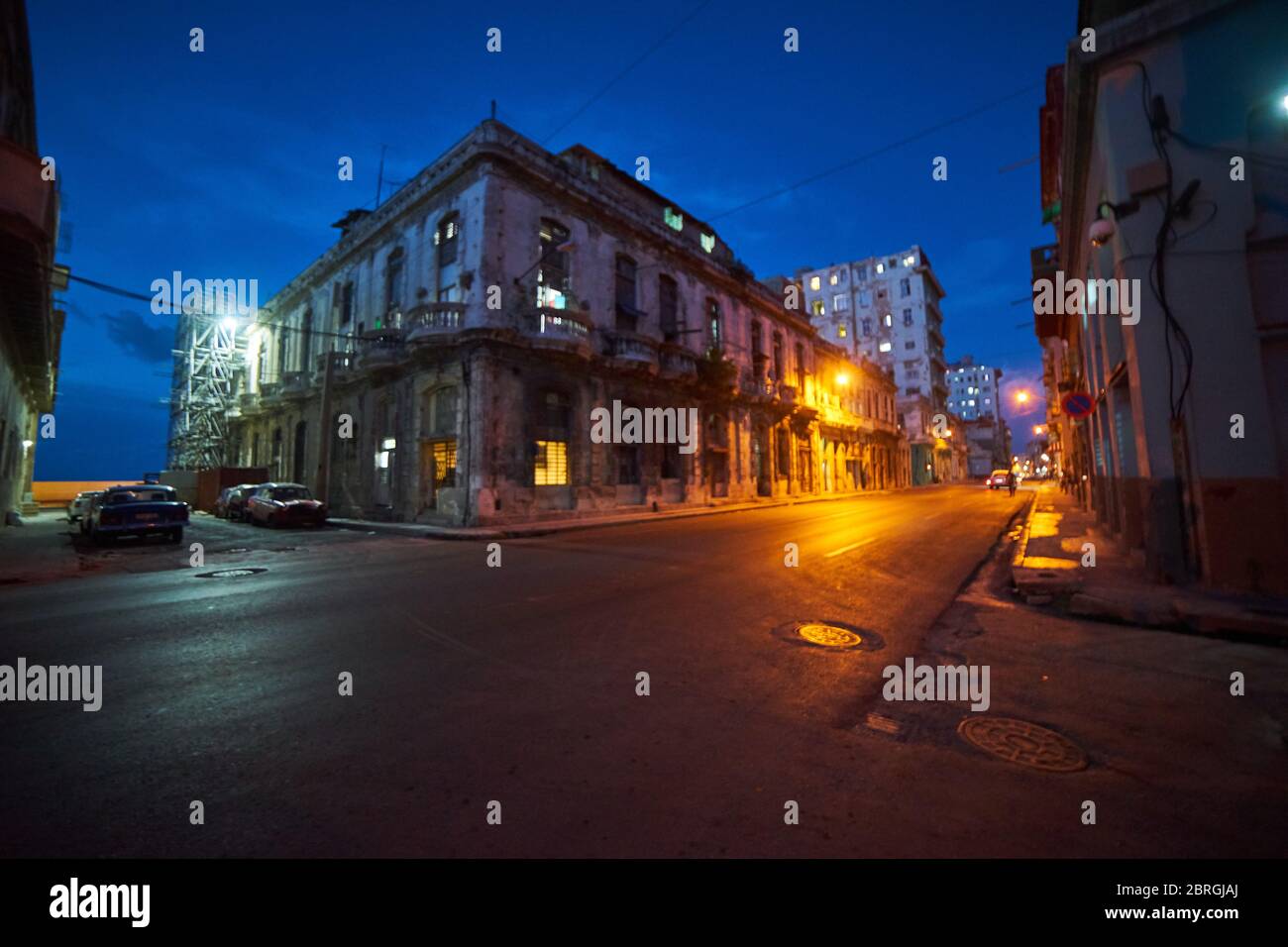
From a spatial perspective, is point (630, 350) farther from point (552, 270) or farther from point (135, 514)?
point (135, 514)

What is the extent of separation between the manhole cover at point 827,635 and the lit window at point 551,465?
1522 centimetres

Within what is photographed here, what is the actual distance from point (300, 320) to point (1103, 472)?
36.8 meters

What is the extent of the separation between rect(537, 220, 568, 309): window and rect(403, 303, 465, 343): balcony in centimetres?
320

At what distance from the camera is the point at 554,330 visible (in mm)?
19516

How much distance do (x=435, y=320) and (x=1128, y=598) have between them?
64.1 feet

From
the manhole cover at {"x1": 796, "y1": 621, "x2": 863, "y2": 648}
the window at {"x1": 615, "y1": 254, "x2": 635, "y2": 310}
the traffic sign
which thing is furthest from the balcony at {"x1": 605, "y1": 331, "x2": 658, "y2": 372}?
the manhole cover at {"x1": 796, "y1": 621, "x2": 863, "y2": 648}

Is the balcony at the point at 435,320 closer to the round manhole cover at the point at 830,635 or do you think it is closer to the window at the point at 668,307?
the window at the point at 668,307

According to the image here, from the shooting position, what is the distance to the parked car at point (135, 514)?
1358 centimetres

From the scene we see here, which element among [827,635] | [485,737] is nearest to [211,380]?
[485,737]

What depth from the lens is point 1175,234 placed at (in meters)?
7.01

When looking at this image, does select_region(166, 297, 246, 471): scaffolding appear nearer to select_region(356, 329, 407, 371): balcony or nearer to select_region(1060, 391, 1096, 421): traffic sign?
select_region(356, 329, 407, 371): balcony

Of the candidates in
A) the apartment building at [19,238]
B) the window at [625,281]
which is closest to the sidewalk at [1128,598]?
the apartment building at [19,238]
